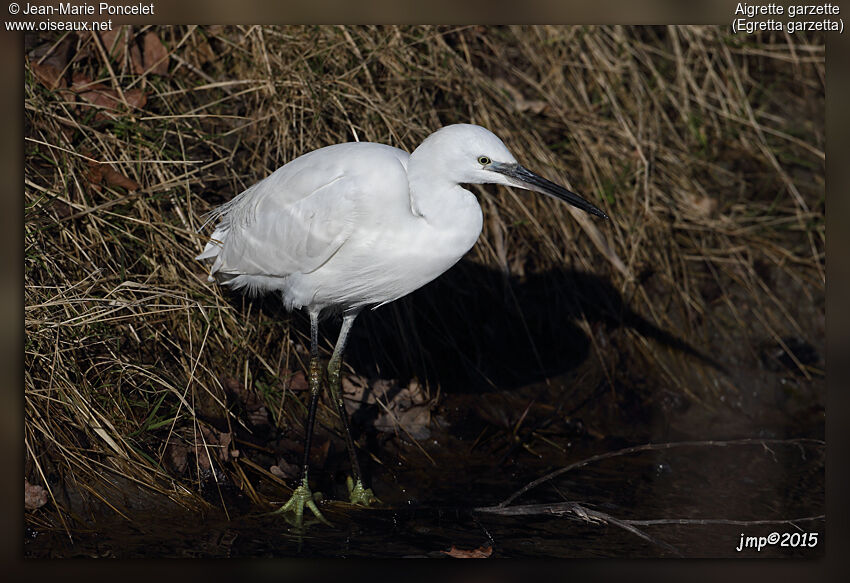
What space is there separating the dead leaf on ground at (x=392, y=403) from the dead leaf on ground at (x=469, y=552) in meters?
0.87

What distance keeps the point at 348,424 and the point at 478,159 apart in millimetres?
1225

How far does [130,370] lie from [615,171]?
261 centimetres

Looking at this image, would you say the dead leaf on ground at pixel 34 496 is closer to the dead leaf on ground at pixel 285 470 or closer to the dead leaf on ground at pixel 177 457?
the dead leaf on ground at pixel 177 457

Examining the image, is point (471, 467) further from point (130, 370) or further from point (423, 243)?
point (130, 370)

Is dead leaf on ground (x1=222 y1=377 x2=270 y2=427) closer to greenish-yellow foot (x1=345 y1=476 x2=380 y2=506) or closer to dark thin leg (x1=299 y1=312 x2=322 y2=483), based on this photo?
dark thin leg (x1=299 y1=312 x2=322 y2=483)

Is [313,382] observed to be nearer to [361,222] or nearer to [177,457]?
[177,457]

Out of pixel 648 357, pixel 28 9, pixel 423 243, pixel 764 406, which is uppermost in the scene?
pixel 28 9

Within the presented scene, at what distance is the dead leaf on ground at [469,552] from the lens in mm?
2947

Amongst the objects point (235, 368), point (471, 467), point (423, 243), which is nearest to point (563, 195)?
point (423, 243)

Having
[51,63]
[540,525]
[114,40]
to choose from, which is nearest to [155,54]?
[114,40]

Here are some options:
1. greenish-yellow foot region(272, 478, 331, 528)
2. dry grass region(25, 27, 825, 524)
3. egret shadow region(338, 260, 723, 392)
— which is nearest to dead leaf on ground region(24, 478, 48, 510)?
dry grass region(25, 27, 825, 524)

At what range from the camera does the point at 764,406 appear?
432 cm

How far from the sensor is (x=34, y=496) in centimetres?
297

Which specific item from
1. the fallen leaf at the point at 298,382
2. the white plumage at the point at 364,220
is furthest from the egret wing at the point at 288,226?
the fallen leaf at the point at 298,382
